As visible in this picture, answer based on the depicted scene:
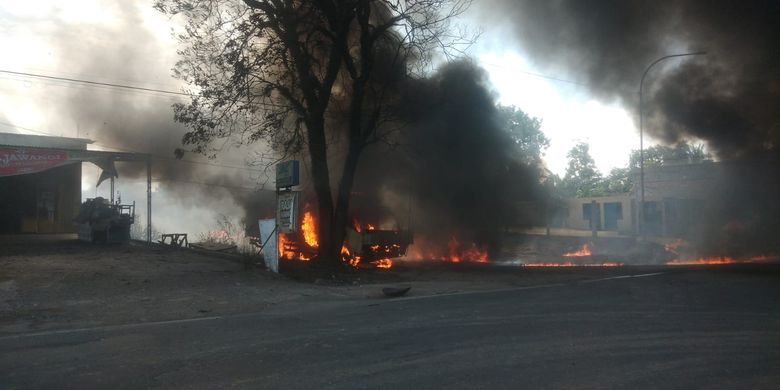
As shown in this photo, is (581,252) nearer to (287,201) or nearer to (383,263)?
(383,263)

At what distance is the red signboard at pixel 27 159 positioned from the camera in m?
20.2

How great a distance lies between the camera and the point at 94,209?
64.6 feet

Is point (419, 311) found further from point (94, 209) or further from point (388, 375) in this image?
point (94, 209)

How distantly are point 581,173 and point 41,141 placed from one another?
52.0m

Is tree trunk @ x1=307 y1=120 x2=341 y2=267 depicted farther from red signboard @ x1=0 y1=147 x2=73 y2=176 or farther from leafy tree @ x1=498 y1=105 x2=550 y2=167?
leafy tree @ x1=498 y1=105 x2=550 y2=167

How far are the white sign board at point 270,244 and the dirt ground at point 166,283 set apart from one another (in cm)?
32

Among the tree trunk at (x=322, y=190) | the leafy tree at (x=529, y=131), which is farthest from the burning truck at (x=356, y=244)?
the leafy tree at (x=529, y=131)

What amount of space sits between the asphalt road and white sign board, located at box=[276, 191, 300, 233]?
4.17 meters

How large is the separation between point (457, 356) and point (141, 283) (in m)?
7.95

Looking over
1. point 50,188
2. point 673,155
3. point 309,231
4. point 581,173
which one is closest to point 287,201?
point 309,231

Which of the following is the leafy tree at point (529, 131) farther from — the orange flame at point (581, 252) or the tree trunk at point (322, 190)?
the tree trunk at point (322, 190)

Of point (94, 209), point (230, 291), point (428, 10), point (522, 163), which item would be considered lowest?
point (230, 291)

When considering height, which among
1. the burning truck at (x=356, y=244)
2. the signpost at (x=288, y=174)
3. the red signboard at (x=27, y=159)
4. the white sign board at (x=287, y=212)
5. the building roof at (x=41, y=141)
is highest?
the building roof at (x=41, y=141)

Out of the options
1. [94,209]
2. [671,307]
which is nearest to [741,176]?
[671,307]
